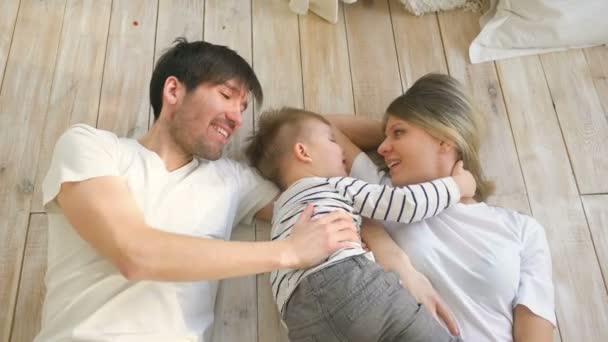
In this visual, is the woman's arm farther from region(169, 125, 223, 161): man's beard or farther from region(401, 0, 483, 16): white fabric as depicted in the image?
region(401, 0, 483, 16): white fabric

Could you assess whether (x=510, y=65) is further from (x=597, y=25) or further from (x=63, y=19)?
(x=63, y=19)

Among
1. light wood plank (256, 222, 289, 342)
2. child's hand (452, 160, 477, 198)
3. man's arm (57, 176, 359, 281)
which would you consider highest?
child's hand (452, 160, 477, 198)

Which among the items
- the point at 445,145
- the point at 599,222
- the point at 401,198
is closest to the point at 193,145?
the point at 401,198

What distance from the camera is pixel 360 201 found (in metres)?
1.21

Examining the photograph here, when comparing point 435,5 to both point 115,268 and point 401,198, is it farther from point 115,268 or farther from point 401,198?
point 115,268

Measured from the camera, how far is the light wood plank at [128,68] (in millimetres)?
1581

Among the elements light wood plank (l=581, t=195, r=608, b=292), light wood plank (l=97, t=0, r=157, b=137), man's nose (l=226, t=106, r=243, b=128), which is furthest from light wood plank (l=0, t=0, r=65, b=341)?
light wood plank (l=581, t=195, r=608, b=292)

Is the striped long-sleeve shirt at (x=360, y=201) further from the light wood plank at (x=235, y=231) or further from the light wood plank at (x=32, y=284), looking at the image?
the light wood plank at (x=32, y=284)

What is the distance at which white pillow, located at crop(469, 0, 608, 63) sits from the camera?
5.41ft

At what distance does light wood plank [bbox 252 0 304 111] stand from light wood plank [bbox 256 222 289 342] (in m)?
0.51

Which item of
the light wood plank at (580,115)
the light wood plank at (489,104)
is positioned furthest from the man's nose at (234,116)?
the light wood plank at (580,115)

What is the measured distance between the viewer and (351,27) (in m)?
1.79

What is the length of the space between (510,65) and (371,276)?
95 centimetres

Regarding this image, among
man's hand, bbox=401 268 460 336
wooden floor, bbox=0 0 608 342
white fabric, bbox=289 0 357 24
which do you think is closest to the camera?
man's hand, bbox=401 268 460 336
